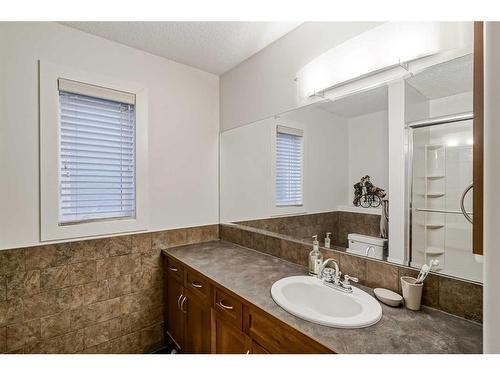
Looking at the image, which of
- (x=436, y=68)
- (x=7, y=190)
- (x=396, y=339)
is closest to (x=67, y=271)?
(x=7, y=190)

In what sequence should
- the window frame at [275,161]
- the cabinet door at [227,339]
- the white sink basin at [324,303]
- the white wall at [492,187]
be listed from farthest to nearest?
the window frame at [275,161], the cabinet door at [227,339], the white sink basin at [324,303], the white wall at [492,187]

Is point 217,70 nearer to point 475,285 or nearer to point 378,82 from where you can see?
point 378,82

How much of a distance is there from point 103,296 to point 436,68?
2.32 metres

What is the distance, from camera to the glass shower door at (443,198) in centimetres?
99

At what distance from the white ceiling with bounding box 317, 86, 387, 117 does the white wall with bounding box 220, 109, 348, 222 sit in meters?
0.05

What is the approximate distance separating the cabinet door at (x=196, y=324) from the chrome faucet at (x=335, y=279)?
2.26ft

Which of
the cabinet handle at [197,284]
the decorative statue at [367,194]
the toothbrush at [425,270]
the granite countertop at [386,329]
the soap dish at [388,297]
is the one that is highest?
the decorative statue at [367,194]

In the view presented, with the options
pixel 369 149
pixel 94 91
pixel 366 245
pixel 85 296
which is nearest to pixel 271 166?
pixel 369 149

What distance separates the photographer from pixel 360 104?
4.47 feet

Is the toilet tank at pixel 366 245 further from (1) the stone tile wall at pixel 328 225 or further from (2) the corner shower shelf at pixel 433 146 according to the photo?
(2) the corner shower shelf at pixel 433 146

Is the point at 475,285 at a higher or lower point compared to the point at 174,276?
higher

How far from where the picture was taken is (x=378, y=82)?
1255mm

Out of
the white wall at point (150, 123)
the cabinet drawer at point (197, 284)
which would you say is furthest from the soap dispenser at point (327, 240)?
the white wall at point (150, 123)
